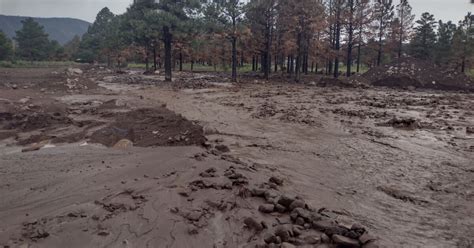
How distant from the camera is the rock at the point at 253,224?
3.65 metres

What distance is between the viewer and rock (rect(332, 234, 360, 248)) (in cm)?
329

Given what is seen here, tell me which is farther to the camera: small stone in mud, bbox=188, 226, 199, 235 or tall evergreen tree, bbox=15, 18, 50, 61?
tall evergreen tree, bbox=15, 18, 50, 61

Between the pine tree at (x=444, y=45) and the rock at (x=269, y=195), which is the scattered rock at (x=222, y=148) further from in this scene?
the pine tree at (x=444, y=45)

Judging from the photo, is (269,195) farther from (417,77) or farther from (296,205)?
(417,77)

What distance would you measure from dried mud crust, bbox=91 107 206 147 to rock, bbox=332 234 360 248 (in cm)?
396

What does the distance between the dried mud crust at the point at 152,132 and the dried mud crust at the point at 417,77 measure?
20424 mm

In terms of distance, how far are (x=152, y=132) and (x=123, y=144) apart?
0.86 m

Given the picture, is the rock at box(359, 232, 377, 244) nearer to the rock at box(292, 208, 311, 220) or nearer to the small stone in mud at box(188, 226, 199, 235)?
the rock at box(292, 208, 311, 220)

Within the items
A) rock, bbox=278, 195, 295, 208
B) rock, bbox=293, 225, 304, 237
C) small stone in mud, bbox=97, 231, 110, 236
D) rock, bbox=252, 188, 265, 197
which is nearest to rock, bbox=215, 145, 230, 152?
rock, bbox=252, 188, 265, 197

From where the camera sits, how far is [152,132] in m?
7.83

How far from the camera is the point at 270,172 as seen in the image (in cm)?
565

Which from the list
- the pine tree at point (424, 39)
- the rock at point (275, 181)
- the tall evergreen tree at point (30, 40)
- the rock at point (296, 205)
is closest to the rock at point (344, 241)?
the rock at point (296, 205)

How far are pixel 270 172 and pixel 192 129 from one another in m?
2.59

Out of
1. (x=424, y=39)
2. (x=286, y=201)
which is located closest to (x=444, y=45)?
(x=424, y=39)
